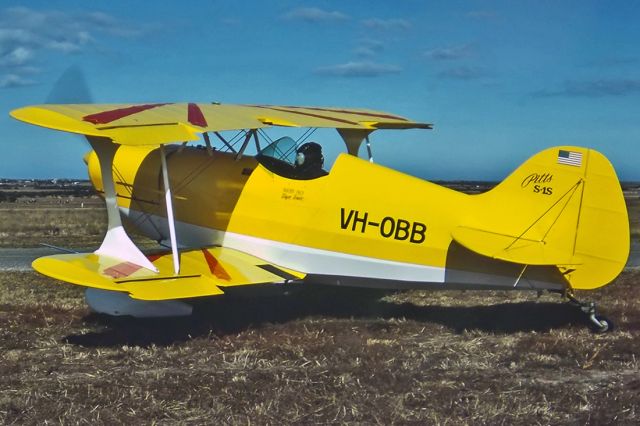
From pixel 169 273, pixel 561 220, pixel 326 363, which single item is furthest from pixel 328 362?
pixel 561 220

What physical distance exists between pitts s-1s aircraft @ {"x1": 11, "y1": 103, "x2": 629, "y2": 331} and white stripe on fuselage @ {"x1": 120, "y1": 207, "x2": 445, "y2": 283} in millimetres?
15

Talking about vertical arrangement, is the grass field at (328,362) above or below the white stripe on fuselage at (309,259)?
below

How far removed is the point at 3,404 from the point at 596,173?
585 cm

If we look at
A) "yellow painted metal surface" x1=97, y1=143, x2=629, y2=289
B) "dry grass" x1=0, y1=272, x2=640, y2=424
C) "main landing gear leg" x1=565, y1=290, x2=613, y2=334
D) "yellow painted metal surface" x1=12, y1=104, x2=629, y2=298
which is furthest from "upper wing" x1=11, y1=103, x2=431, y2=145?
"main landing gear leg" x1=565, y1=290, x2=613, y2=334

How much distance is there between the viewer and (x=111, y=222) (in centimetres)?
854

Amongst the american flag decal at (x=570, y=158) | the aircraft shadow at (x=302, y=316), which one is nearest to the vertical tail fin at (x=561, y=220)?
the american flag decal at (x=570, y=158)

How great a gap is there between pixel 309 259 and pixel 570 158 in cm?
315

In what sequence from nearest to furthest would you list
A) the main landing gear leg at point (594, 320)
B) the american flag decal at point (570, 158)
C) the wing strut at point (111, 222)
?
1. the american flag decal at point (570, 158)
2. the main landing gear leg at point (594, 320)
3. the wing strut at point (111, 222)

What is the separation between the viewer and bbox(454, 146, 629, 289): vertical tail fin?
7176 millimetres

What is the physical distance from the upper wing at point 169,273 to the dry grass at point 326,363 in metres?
0.58

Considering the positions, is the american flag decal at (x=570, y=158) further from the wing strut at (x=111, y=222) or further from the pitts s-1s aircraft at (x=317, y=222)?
the wing strut at (x=111, y=222)

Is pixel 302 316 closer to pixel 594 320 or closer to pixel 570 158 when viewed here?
pixel 594 320

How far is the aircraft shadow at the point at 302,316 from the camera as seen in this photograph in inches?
317

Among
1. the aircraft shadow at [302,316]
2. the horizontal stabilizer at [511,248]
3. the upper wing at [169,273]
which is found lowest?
the aircraft shadow at [302,316]
